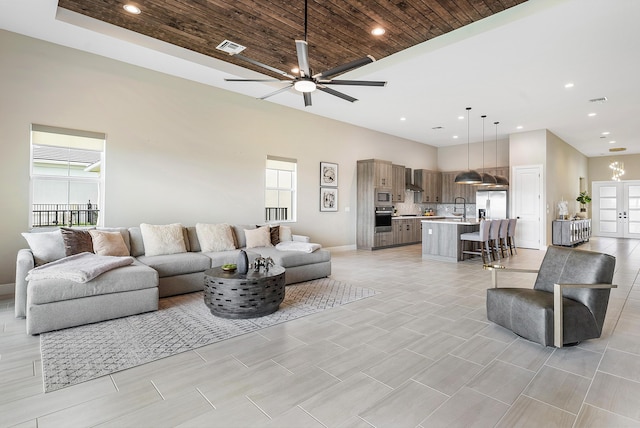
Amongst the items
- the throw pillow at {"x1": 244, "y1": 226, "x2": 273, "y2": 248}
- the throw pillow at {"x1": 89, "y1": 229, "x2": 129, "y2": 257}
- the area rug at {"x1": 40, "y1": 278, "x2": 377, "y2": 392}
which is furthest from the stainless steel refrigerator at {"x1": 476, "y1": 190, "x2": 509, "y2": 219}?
the throw pillow at {"x1": 89, "y1": 229, "x2": 129, "y2": 257}

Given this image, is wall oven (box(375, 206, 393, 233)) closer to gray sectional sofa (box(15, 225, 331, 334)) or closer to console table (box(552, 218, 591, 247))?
gray sectional sofa (box(15, 225, 331, 334))

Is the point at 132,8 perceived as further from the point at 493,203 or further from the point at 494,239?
the point at 493,203

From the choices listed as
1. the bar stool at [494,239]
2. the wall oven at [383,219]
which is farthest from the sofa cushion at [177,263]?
the bar stool at [494,239]

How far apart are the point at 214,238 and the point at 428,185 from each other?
819 centimetres

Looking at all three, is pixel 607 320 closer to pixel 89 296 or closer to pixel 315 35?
pixel 315 35

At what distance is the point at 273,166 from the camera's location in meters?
7.35

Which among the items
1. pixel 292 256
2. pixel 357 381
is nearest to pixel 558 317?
pixel 357 381

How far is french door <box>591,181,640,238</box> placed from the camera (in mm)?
13047

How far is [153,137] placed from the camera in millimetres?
5504

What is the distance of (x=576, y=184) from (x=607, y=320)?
428 inches

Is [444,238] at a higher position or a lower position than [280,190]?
lower

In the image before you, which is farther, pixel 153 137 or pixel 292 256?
pixel 153 137

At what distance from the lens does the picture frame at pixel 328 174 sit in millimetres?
8197

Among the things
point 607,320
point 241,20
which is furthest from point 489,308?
point 241,20
